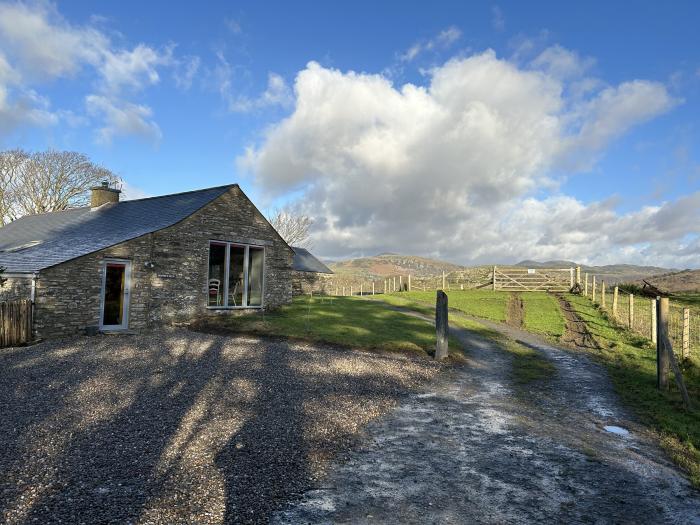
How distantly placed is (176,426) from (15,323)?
35.5 feet

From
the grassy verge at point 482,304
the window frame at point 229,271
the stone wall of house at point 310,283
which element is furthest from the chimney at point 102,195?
the grassy verge at point 482,304

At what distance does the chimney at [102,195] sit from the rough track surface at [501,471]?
23936 millimetres

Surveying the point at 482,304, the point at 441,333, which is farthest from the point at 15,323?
the point at 482,304

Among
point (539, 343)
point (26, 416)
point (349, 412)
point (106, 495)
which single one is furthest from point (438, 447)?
point (539, 343)

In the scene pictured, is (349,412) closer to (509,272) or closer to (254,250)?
(254,250)

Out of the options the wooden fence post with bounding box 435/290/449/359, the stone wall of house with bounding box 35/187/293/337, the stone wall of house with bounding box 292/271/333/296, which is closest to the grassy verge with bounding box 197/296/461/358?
the wooden fence post with bounding box 435/290/449/359

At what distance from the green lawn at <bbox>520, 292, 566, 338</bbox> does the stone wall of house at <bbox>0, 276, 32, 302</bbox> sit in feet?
66.2

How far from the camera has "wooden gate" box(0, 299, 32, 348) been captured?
1391cm

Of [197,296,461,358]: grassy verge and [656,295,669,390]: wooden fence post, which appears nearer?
[656,295,669,390]: wooden fence post

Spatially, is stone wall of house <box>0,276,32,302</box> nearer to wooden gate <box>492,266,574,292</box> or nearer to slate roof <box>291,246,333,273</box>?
slate roof <box>291,246,333,273</box>

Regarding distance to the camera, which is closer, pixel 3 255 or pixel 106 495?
pixel 106 495

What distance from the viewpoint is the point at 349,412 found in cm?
786

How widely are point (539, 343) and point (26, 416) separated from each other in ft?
53.0

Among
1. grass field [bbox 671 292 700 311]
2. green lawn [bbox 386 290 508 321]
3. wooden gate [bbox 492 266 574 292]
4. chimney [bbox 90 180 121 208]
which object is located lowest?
green lawn [bbox 386 290 508 321]
